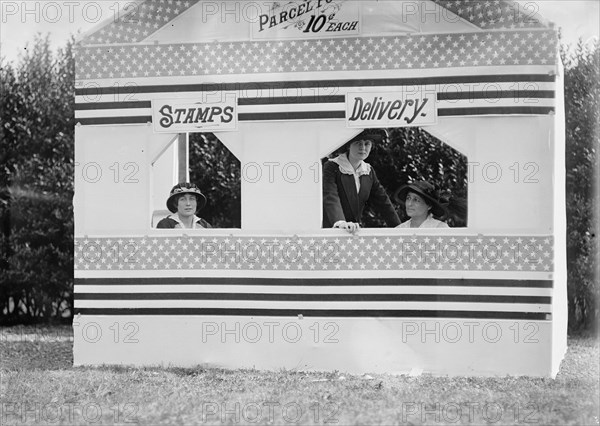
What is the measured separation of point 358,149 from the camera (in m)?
8.53

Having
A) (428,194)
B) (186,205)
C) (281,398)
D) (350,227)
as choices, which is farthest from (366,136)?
(281,398)

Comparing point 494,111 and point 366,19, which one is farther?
point 366,19

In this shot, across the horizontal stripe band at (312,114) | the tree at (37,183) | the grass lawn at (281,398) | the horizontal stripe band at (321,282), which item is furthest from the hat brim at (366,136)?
the tree at (37,183)

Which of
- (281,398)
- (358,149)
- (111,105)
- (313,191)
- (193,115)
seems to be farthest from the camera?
(358,149)

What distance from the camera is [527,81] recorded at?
24.5ft

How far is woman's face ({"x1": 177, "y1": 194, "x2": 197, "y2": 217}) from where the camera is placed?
8555 mm

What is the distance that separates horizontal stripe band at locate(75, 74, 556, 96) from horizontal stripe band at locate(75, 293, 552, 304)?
180 cm

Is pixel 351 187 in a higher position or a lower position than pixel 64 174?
lower

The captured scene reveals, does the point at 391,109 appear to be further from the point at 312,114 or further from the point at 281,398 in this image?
the point at 281,398

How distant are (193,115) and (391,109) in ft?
5.73

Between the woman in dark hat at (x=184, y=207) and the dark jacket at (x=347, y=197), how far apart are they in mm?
1265

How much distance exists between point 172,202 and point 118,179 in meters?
0.79

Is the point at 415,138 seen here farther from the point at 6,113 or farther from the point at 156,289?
the point at 6,113

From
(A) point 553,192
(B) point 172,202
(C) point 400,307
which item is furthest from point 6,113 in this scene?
(A) point 553,192
